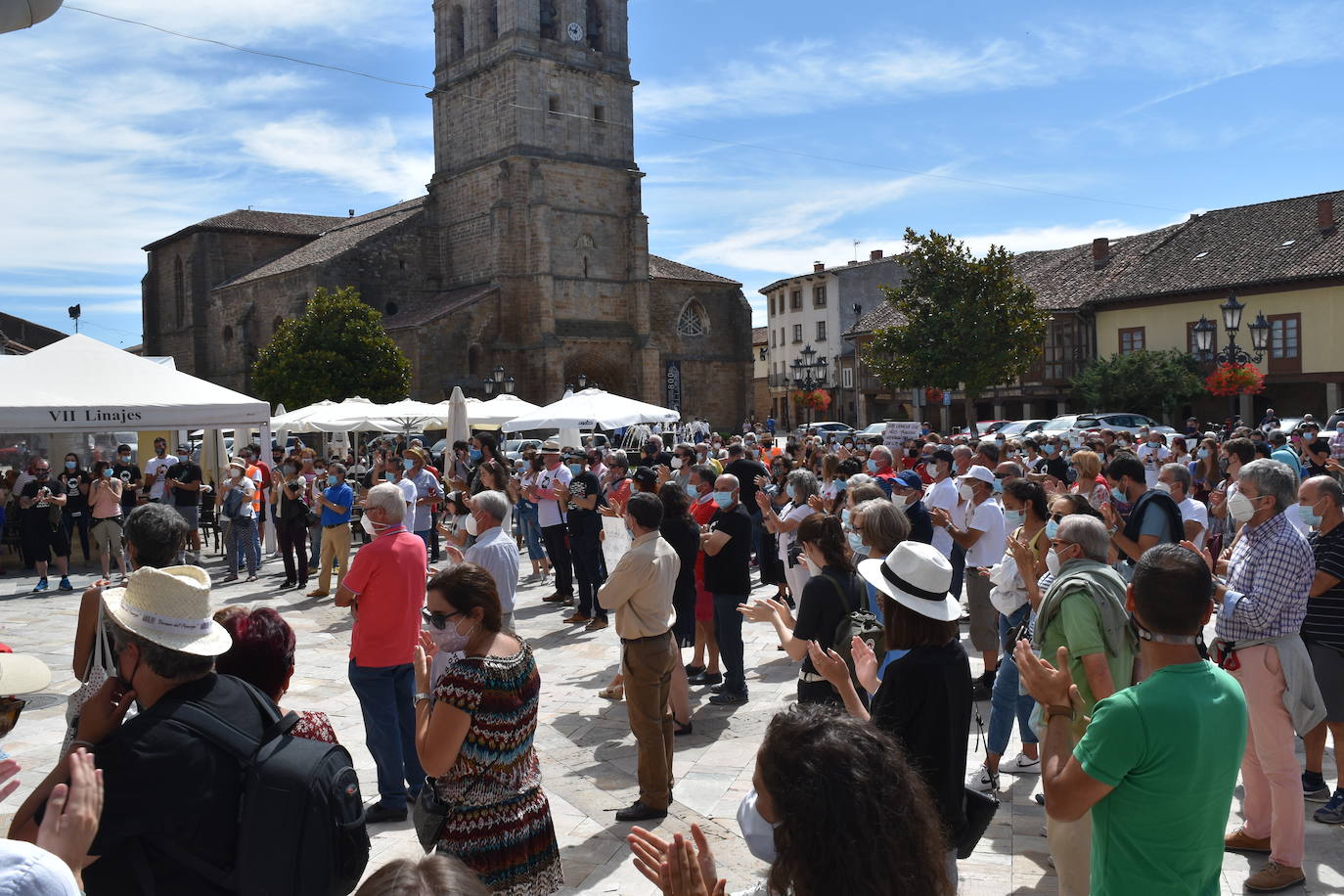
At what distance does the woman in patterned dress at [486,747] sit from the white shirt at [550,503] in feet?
26.3

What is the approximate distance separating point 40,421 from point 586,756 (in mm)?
9403

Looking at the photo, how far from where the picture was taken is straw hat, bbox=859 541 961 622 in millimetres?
3322

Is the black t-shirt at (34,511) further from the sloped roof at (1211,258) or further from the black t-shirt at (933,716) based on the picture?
the sloped roof at (1211,258)

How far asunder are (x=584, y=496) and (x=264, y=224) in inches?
2144

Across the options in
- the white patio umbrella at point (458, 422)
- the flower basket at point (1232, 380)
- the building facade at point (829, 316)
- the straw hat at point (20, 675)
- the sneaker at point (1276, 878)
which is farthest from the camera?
the building facade at point (829, 316)

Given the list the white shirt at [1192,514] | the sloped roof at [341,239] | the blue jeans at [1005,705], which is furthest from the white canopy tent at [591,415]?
the sloped roof at [341,239]

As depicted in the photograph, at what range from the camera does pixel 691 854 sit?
192cm

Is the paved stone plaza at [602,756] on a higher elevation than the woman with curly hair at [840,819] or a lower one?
lower

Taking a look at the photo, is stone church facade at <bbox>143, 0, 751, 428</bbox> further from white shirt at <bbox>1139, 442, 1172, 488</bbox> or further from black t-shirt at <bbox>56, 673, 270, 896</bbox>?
black t-shirt at <bbox>56, 673, 270, 896</bbox>

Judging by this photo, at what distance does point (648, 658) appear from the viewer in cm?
524

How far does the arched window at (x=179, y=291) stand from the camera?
5816cm

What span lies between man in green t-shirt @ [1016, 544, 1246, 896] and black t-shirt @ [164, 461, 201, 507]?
527 inches

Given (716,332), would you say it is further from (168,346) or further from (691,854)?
(691,854)

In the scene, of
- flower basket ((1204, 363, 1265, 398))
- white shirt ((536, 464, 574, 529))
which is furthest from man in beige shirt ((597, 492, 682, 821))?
flower basket ((1204, 363, 1265, 398))
